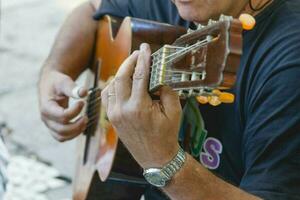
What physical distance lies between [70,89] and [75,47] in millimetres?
202

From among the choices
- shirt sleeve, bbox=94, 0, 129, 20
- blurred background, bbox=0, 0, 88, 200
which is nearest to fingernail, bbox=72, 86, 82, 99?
shirt sleeve, bbox=94, 0, 129, 20

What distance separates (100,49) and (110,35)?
5.1 inches

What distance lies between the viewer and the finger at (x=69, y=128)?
1.67 metres

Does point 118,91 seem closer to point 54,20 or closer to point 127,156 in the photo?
point 127,156

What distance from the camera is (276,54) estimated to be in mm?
1125

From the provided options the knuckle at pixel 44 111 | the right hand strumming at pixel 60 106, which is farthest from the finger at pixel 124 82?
the knuckle at pixel 44 111

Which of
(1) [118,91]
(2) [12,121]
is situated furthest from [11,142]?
(1) [118,91]

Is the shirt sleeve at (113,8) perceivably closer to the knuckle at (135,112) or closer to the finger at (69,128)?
the finger at (69,128)

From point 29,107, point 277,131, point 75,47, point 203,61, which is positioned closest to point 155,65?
point 203,61

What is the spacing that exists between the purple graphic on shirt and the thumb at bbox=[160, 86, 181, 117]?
295 mm

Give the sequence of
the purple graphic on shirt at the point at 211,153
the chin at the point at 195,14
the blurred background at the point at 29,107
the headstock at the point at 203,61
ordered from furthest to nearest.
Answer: the blurred background at the point at 29,107 < the purple graphic on shirt at the point at 211,153 < the chin at the point at 195,14 < the headstock at the point at 203,61

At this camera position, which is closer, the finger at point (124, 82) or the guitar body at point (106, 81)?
the finger at point (124, 82)

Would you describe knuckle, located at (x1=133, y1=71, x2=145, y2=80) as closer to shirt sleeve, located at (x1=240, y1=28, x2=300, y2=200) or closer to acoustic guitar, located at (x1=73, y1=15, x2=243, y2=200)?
acoustic guitar, located at (x1=73, y1=15, x2=243, y2=200)

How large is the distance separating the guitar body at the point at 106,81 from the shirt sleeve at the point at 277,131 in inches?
12.4
